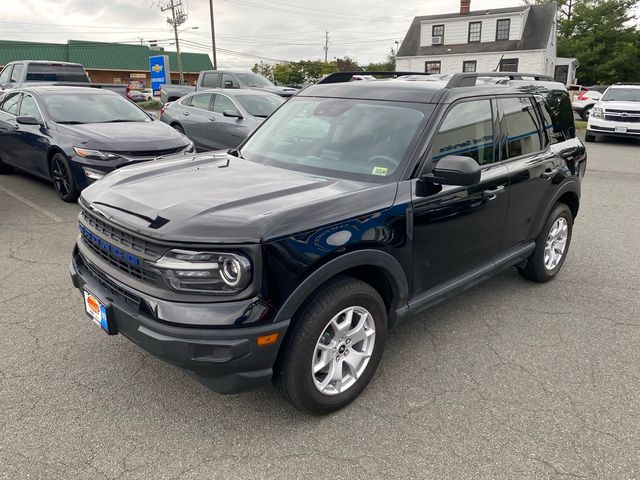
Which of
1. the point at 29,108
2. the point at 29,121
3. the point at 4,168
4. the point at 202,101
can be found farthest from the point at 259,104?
the point at 4,168

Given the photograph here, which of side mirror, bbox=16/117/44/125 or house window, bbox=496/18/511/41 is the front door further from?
house window, bbox=496/18/511/41

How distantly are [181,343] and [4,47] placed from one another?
59.9 metres

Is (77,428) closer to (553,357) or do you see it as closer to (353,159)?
(353,159)

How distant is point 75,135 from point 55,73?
8547 mm

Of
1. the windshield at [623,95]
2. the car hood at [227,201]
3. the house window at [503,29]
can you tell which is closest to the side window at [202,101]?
the car hood at [227,201]

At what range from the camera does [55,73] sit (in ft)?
44.9

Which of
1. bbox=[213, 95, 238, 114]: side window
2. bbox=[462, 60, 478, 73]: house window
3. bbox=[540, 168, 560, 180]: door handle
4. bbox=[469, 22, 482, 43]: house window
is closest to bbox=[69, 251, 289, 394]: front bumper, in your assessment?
bbox=[540, 168, 560, 180]: door handle

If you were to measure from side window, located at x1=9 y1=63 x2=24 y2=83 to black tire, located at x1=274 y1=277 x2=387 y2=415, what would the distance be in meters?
14.0

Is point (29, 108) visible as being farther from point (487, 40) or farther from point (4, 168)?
point (487, 40)

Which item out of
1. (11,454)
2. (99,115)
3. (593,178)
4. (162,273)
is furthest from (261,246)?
(593,178)

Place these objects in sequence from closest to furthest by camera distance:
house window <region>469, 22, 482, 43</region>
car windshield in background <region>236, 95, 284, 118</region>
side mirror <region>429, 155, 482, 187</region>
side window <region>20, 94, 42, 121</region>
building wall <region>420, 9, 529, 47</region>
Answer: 1. side mirror <region>429, 155, 482, 187</region>
2. side window <region>20, 94, 42, 121</region>
3. car windshield in background <region>236, 95, 284, 118</region>
4. building wall <region>420, 9, 529, 47</region>
5. house window <region>469, 22, 482, 43</region>

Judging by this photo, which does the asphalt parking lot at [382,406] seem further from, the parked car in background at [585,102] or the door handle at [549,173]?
the parked car in background at [585,102]

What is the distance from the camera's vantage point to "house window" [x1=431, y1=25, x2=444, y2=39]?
37.9 metres

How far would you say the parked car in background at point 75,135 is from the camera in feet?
21.6
